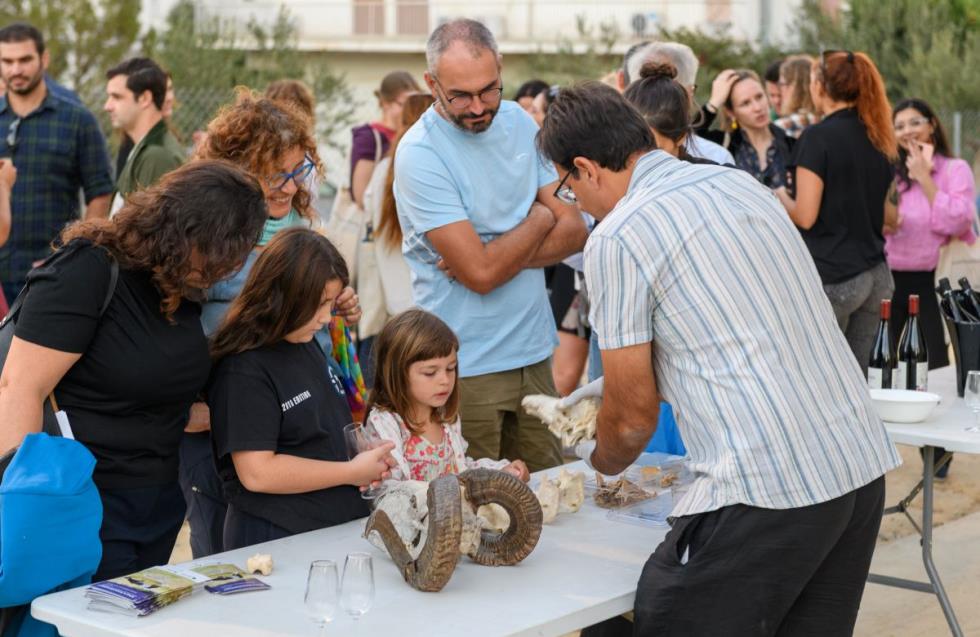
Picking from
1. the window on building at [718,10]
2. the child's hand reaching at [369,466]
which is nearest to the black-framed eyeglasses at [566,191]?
the child's hand reaching at [369,466]

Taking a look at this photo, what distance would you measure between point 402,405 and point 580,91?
3.46 ft

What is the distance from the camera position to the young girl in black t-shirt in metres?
2.84

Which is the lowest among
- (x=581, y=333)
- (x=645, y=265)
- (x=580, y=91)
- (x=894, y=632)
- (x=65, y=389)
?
(x=894, y=632)

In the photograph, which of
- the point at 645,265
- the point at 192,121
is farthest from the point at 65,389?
the point at 192,121

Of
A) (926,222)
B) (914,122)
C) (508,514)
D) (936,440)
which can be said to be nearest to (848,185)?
(926,222)

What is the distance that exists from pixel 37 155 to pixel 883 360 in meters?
4.17

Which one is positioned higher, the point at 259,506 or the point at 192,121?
the point at 192,121

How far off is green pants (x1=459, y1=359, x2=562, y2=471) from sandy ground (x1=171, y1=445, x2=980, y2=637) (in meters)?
1.50

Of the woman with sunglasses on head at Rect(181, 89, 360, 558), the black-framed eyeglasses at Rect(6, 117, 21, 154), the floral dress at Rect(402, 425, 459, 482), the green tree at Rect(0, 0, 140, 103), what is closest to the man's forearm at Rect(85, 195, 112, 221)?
the black-framed eyeglasses at Rect(6, 117, 21, 154)

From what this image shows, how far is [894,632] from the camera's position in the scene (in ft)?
14.7

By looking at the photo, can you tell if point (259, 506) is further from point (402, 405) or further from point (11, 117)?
point (11, 117)

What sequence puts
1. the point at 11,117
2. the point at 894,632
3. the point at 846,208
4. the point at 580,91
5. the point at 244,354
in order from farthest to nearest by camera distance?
1. the point at 11,117
2. the point at 846,208
3. the point at 894,632
4. the point at 244,354
5. the point at 580,91

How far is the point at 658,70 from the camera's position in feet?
13.0

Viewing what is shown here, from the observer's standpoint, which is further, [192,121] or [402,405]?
[192,121]
